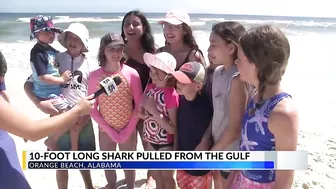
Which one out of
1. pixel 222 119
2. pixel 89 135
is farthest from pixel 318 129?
pixel 89 135

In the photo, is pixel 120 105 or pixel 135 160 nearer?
pixel 135 160

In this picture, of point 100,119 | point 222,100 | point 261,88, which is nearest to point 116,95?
point 100,119

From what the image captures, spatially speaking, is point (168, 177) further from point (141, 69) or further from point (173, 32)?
point (173, 32)

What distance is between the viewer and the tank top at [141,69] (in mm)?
3560

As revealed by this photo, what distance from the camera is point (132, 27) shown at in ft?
11.9

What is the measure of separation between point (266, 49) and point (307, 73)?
8.86 metres

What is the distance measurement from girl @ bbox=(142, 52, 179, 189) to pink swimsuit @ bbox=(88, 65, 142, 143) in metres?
0.19

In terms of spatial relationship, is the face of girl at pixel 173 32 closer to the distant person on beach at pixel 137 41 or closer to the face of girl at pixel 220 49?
the distant person on beach at pixel 137 41

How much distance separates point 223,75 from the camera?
2.73m

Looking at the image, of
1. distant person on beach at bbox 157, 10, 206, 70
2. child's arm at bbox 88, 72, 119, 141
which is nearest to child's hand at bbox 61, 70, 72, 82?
child's arm at bbox 88, 72, 119, 141

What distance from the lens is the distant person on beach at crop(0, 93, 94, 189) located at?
5.45ft

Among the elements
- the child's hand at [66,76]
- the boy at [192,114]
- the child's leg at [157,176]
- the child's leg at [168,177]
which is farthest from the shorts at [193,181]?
the child's hand at [66,76]

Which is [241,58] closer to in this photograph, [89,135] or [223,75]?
[223,75]

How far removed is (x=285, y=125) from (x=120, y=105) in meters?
1.81
